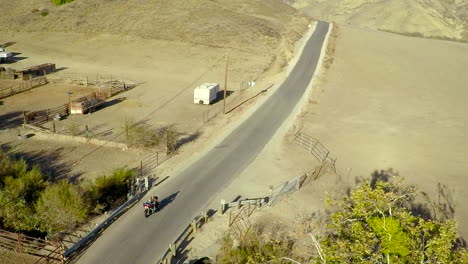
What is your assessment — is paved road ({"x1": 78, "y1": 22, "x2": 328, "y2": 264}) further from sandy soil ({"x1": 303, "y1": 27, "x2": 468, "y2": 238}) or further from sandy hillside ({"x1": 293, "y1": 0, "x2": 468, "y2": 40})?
sandy hillside ({"x1": 293, "y1": 0, "x2": 468, "y2": 40})

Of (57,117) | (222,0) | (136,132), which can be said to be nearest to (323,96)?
(136,132)

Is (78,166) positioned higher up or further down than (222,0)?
further down

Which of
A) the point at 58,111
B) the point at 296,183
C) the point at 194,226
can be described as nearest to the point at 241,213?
the point at 194,226

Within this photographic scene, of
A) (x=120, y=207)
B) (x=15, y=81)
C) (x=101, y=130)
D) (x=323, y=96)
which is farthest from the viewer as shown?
(x=15, y=81)

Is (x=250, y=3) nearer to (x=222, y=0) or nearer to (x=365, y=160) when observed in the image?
(x=222, y=0)

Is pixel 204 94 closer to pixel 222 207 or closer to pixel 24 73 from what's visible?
pixel 222 207

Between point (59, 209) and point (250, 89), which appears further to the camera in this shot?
point (250, 89)

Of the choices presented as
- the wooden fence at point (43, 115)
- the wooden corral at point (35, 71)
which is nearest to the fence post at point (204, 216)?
the wooden fence at point (43, 115)
